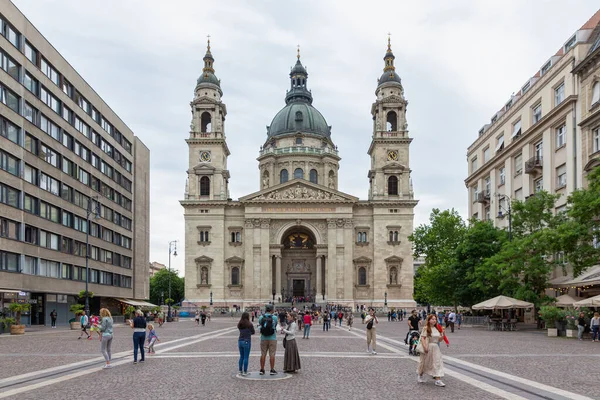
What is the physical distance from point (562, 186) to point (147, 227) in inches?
2286

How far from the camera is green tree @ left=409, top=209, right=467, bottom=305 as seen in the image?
2306 inches

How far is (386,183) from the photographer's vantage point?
9056 cm

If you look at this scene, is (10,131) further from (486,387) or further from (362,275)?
(362,275)

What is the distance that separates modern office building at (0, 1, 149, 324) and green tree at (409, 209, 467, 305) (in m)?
29.3

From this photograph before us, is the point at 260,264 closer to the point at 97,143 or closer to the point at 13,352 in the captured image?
the point at 97,143

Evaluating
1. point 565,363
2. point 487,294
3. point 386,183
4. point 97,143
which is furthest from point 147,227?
point 565,363

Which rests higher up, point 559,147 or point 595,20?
point 595,20

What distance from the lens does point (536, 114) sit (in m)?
51.1

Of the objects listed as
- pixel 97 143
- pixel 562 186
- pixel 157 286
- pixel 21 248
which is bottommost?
pixel 157 286

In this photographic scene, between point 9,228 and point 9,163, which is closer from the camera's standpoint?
point 9,228

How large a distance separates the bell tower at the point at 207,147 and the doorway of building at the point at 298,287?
51.3 feet

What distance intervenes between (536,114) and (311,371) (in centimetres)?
3977

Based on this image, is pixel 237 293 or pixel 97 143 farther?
pixel 237 293

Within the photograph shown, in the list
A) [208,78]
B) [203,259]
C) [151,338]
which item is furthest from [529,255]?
[208,78]
